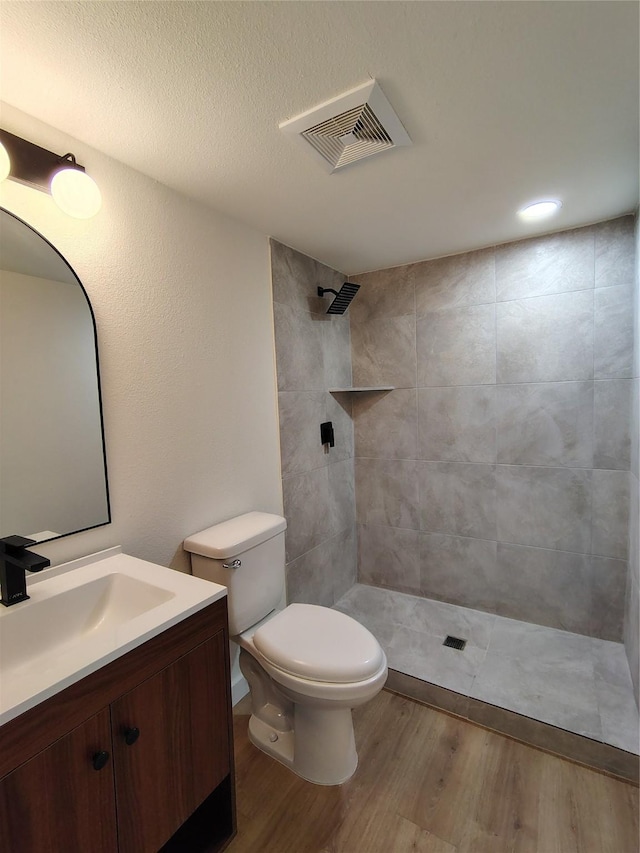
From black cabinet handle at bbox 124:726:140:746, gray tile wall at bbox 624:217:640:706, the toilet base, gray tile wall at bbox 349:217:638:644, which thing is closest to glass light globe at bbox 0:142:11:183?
black cabinet handle at bbox 124:726:140:746

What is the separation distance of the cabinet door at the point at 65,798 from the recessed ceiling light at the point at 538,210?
7.77 ft

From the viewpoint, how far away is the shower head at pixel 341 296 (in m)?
2.38

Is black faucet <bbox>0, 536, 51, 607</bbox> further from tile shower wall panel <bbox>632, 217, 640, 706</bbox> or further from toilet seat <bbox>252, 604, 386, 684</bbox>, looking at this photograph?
tile shower wall panel <bbox>632, 217, 640, 706</bbox>

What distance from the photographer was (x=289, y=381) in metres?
2.20

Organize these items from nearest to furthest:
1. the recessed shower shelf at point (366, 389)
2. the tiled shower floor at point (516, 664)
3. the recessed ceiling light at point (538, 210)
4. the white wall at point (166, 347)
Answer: the white wall at point (166, 347) < the tiled shower floor at point (516, 664) < the recessed ceiling light at point (538, 210) < the recessed shower shelf at point (366, 389)

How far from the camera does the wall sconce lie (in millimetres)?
1122

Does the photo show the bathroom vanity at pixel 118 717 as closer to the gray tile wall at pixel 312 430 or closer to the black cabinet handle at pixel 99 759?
the black cabinet handle at pixel 99 759

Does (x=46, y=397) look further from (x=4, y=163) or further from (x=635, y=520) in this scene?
(x=635, y=520)

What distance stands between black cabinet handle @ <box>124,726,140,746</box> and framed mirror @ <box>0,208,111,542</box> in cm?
60

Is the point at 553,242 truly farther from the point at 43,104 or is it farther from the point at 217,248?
the point at 43,104

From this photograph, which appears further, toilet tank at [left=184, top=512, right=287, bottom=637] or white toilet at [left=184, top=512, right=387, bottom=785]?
toilet tank at [left=184, top=512, right=287, bottom=637]

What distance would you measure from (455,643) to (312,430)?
1411 millimetres

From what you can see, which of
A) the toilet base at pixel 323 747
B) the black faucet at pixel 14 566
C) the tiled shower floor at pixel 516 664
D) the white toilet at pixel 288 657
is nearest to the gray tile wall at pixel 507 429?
the tiled shower floor at pixel 516 664

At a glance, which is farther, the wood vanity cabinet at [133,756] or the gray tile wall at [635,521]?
the gray tile wall at [635,521]
